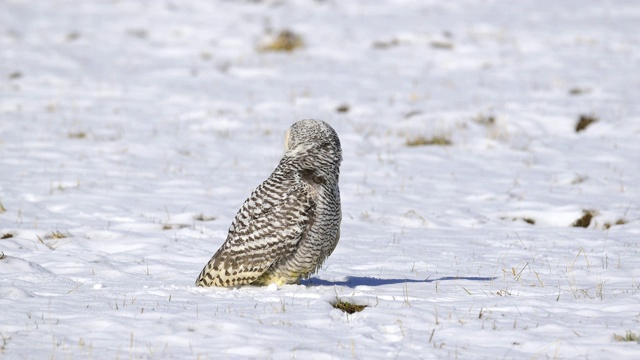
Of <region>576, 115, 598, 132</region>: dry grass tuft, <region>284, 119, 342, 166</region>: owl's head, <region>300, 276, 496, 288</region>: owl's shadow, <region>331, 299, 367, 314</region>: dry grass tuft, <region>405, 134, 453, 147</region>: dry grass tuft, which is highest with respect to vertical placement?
<region>284, 119, 342, 166</region>: owl's head

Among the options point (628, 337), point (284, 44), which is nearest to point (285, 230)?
point (628, 337)

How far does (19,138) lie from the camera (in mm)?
13758

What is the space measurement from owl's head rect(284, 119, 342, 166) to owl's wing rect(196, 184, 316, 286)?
1.28ft

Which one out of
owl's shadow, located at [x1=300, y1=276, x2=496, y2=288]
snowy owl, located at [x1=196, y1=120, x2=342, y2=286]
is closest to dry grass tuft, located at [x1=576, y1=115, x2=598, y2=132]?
owl's shadow, located at [x1=300, y1=276, x2=496, y2=288]

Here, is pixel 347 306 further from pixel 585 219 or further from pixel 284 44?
pixel 284 44

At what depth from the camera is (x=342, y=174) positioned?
1250 centimetres

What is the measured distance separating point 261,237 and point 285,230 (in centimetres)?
20

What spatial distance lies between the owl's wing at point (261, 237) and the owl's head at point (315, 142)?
389 mm

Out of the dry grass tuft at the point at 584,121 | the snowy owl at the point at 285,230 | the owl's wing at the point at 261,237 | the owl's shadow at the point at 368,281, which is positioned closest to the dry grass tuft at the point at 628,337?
the owl's shadow at the point at 368,281

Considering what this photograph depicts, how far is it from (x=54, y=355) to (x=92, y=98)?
1277cm

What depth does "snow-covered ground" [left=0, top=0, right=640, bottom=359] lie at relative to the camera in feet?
18.1

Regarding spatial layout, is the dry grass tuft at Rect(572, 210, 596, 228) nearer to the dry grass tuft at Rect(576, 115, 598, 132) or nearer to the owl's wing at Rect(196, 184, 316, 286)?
the owl's wing at Rect(196, 184, 316, 286)

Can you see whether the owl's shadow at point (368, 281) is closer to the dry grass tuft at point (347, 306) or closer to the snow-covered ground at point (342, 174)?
the snow-covered ground at point (342, 174)

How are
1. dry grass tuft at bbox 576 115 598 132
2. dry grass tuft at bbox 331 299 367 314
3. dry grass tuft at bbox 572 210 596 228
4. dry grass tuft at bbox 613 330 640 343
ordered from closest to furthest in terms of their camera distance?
dry grass tuft at bbox 613 330 640 343 < dry grass tuft at bbox 331 299 367 314 < dry grass tuft at bbox 572 210 596 228 < dry grass tuft at bbox 576 115 598 132
